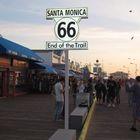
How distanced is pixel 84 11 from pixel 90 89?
20.9 meters

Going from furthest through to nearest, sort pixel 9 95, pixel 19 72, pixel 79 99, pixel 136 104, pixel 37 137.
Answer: pixel 19 72 → pixel 9 95 → pixel 79 99 → pixel 136 104 → pixel 37 137

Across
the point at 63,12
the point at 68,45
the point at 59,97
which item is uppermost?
the point at 63,12

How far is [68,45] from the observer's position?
37.6ft

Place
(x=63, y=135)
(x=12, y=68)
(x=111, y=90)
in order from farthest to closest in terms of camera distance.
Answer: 1. (x=12, y=68)
2. (x=111, y=90)
3. (x=63, y=135)

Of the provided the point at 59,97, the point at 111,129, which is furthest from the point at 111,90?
the point at 111,129

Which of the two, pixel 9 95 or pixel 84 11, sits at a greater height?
pixel 84 11

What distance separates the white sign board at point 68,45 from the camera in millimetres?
11422

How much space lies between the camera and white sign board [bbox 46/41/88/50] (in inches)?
450

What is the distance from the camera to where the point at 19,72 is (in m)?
44.5

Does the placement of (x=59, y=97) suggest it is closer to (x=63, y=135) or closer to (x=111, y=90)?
(x=63, y=135)

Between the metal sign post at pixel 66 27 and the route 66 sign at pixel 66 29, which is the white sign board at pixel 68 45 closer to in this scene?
the metal sign post at pixel 66 27

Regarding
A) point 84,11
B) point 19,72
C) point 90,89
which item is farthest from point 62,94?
point 19,72

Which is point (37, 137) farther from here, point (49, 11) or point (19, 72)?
point (19, 72)

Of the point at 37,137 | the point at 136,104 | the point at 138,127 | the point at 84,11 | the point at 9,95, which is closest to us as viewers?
the point at 84,11
